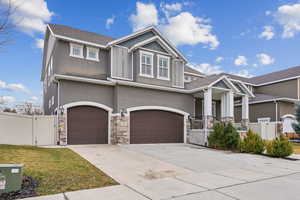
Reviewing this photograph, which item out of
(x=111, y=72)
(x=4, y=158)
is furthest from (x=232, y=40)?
(x=4, y=158)

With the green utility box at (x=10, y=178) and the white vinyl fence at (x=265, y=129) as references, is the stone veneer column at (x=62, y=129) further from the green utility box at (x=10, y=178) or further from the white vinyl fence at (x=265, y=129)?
the white vinyl fence at (x=265, y=129)

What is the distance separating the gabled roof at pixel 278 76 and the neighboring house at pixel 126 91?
10.5 metres

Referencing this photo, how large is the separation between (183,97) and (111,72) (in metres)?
5.97

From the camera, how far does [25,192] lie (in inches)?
197

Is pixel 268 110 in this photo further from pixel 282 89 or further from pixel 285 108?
pixel 282 89

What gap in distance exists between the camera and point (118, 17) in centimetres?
1867

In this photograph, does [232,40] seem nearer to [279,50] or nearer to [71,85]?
[279,50]

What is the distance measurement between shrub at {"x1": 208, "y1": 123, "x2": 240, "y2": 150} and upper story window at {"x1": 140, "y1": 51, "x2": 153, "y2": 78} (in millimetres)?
6207

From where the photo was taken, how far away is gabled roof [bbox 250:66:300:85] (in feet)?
82.6

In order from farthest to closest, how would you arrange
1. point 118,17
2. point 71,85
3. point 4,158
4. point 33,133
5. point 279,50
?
point 279,50 → point 118,17 → point 71,85 → point 33,133 → point 4,158

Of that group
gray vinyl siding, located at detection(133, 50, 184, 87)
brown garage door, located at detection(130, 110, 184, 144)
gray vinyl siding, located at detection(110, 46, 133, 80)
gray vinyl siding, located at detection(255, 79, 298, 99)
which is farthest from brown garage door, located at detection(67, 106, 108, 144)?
gray vinyl siding, located at detection(255, 79, 298, 99)

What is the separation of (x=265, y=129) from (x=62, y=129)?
1753cm

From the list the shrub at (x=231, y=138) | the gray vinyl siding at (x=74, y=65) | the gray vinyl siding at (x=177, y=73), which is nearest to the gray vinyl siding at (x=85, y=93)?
the gray vinyl siding at (x=74, y=65)

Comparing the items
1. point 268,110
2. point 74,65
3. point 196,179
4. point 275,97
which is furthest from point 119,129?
point 275,97
